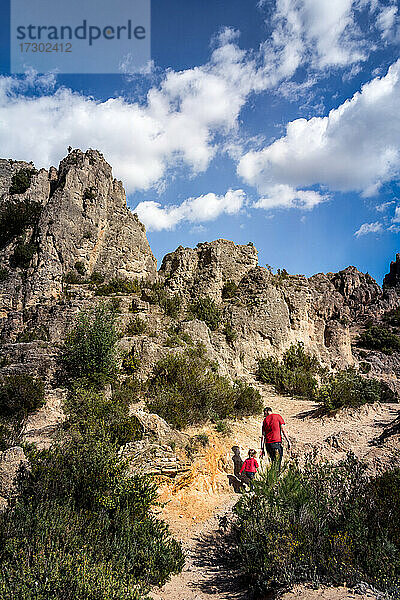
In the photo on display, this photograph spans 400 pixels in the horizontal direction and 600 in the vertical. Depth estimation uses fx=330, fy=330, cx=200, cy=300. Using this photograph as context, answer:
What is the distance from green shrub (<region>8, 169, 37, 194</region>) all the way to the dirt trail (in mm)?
23633

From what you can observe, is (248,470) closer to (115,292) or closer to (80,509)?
(80,509)

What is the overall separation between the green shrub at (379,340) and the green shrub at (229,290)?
1658cm

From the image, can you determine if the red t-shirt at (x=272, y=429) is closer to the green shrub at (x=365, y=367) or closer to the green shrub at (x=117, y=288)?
the green shrub at (x=117, y=288)

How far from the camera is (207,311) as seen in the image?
19.1 meters

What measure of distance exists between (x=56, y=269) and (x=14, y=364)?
882 cm

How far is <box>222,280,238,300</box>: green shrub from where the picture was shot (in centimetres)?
2133

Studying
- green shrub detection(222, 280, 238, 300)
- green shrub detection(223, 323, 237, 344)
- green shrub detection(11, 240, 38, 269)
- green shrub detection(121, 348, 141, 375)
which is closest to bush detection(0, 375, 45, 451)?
green shrub detection(121, 348, 141, 375)

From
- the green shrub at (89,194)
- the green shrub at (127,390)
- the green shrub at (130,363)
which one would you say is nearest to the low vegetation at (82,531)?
the green shrub at (127,390)

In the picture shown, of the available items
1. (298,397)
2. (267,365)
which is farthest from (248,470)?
(267,365)

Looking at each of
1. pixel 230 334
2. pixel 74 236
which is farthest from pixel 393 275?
pixel 74 236

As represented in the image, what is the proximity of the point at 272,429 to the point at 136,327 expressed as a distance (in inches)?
306

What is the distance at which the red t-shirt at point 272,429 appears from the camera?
7133 mm

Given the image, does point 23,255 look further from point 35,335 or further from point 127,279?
point 35,335

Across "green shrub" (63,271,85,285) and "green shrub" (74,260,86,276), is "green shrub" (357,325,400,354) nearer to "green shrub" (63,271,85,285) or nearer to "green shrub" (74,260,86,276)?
"green shrub" (74,260,86,276)
